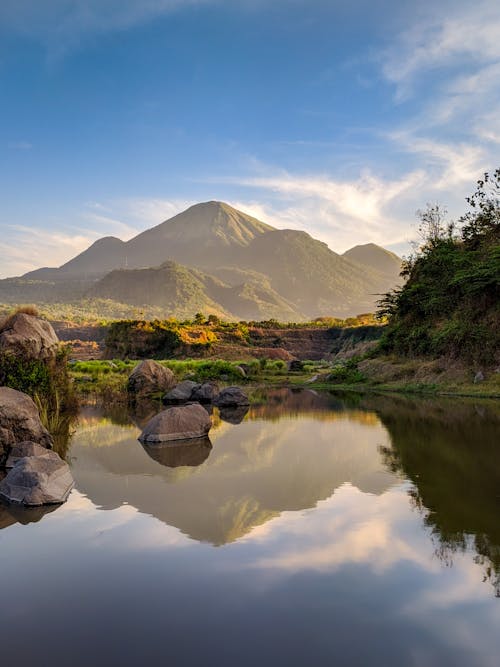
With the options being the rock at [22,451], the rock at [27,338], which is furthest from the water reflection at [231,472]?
the rock at [27,338]

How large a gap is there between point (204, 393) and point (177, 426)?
1035 centimetres

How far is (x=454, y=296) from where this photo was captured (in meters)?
32.4

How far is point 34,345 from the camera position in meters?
13.6

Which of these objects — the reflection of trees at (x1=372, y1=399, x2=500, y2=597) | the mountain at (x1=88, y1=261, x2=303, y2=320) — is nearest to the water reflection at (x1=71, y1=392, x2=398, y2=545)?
the reflection of trees at (x1=372, y1=399, x2=500, y2=597)

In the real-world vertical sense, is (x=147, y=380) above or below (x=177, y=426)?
below

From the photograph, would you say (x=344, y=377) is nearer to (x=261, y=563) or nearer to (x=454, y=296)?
(x=454, y=296)

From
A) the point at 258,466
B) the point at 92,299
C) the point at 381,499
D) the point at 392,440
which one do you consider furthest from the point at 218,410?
the point at 92,299

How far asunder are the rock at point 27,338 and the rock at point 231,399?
31.3ft

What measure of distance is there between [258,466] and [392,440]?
443 cm

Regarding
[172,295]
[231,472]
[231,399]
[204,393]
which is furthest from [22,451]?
[172,295]

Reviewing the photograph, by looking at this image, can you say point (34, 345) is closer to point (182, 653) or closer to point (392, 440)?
point (392, 440)

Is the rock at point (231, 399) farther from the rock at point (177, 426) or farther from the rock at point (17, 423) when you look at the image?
the rock at point (17, 423)

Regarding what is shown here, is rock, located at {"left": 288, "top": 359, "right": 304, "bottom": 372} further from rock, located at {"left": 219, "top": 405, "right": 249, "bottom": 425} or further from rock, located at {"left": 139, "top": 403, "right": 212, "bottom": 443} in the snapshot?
rock, located at {"left": 139, "top": 403, "right": 212, "bottom": 443}

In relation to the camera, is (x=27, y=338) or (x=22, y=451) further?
(x=27, y=338)
